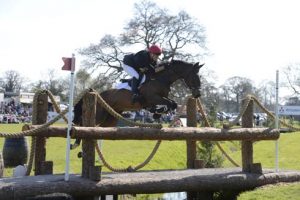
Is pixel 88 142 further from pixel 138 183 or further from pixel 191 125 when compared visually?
pixel 191 125

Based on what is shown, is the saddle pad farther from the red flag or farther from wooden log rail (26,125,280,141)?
the red flag

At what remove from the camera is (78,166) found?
1040cm

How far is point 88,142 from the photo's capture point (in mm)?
6457

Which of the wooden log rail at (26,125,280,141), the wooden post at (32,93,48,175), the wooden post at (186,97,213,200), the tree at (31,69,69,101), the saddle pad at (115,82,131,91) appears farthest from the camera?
the tree at (31,69,69,101)

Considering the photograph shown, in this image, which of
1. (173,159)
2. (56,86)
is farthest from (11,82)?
(173,159)

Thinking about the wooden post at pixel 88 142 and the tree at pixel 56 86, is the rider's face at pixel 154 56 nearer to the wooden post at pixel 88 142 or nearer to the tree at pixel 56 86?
the wooden post at pixel 88 142

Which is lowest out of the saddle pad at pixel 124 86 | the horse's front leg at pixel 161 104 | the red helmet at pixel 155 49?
the horse's front leg at pixel 161 104

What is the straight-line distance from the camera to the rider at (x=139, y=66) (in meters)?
9.89

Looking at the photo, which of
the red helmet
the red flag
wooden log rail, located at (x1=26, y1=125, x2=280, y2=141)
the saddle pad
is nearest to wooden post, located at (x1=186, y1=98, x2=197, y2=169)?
the red helmet

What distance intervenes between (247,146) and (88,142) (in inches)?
116

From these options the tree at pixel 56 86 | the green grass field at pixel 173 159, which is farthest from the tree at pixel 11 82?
the green grass field at pixel 173 159

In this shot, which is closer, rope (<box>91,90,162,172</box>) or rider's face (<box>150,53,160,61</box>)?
rope (<box>91,90,162,172</box>)

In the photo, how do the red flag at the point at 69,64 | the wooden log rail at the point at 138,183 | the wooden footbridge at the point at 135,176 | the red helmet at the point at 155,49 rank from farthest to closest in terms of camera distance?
the red helmet at the point at 155,49, the red flag at the point at 69,64, the wooden footbridge at the point at 135,176, the wooden log rail at the point at 138,183

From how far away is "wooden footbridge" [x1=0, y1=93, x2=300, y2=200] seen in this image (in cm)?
596
